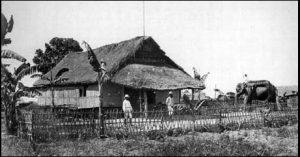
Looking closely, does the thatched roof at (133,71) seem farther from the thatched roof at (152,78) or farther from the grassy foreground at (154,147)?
the grassy foreground at (154,147)

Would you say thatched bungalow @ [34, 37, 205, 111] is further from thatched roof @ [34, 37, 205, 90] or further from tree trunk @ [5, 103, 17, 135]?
tree trunk @ [5, 103, 17, 135]

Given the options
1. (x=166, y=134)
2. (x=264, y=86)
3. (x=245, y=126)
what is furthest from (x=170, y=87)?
(x=166, y=134)

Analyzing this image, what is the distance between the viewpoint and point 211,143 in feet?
32.0

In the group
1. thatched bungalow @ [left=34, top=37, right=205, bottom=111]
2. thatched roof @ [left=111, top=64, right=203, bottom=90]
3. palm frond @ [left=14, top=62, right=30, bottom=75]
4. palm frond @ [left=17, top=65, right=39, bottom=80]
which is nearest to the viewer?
palm frond @ [left=17, top=65, right=39, bottom=80]

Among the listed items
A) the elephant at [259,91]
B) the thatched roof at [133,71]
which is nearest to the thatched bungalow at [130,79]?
the thatched roof at [133,71]

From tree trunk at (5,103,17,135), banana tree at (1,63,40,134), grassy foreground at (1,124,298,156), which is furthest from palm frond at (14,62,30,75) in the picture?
grassy foreground at (1,124,298,156)

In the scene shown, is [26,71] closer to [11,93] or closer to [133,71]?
[11,93]

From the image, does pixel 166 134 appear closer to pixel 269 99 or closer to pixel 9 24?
pixel 9 24

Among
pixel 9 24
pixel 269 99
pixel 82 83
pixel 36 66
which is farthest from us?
pixel 82 83

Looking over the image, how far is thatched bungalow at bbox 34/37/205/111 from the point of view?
785 inches

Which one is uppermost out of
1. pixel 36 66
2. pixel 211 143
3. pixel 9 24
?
pixel 9 24

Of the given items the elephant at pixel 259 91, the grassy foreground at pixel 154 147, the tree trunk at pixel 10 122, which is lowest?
the grassy foreground at pixel 154 147

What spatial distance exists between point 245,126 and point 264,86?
6882 mm

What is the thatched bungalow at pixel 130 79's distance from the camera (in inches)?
785
